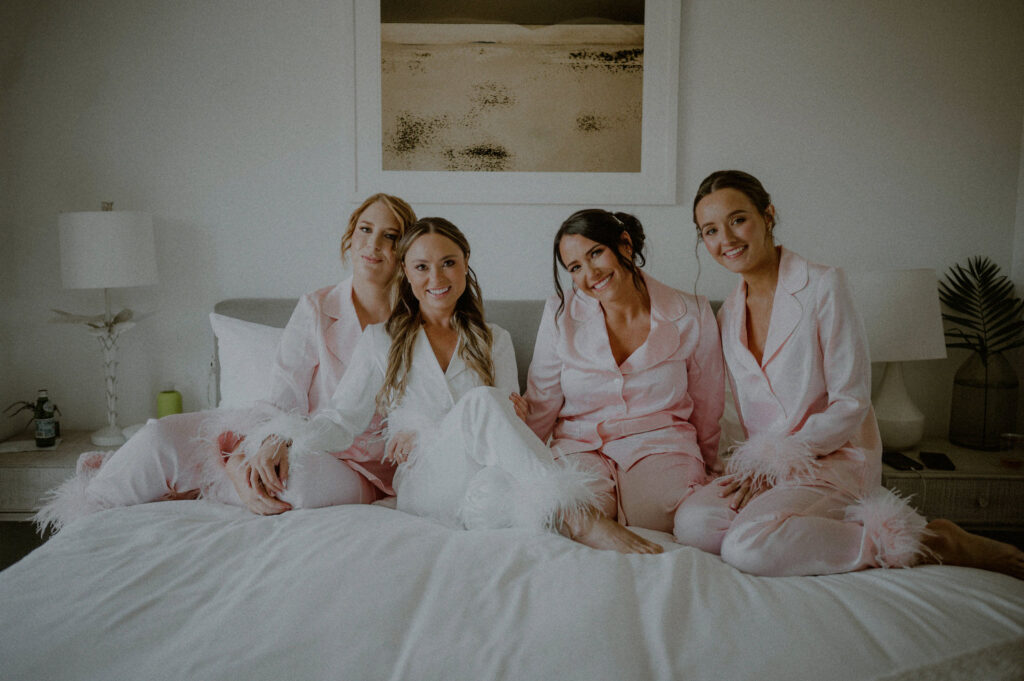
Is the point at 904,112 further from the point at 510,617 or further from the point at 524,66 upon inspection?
the point at 510,617

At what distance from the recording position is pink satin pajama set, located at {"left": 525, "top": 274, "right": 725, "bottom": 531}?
1845mm

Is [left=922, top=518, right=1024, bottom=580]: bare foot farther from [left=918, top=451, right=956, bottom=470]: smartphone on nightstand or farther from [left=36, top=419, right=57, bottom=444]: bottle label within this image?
[left=36, top=419, right=57, bottom=444]: bottle label

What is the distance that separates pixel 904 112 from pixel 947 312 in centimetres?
88

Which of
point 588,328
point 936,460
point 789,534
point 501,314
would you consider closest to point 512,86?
point 501,314

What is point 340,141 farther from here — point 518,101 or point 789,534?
point 789,534

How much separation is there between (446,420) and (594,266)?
65 centimetres

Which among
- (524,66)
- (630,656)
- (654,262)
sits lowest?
(630,656)

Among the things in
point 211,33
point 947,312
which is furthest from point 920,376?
point 211,33

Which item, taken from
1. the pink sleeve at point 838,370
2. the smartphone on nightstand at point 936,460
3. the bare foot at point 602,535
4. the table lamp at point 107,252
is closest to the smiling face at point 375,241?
the table lamp at point 107,252

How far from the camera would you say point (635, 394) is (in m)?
1.95

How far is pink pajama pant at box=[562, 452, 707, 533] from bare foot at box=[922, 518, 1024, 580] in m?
0.57

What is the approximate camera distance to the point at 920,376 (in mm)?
2816

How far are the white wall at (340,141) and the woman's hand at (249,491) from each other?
120 centimetres

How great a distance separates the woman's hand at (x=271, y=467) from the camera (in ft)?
5.61
